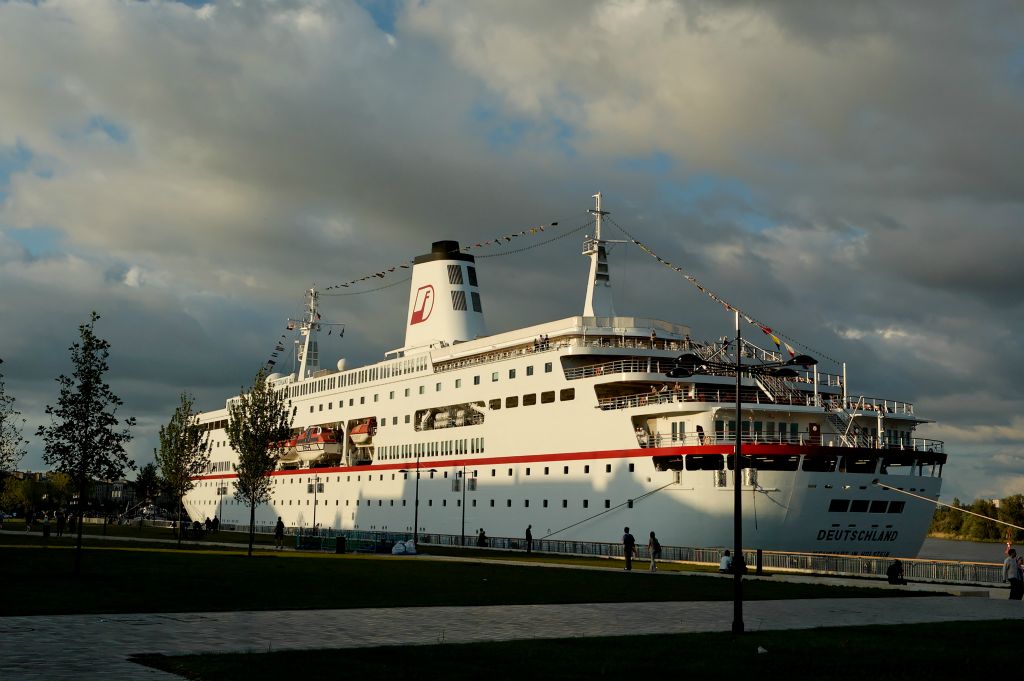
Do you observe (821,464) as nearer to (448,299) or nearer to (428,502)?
(428,502)

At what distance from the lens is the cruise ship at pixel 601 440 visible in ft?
153

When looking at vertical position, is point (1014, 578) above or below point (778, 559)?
above

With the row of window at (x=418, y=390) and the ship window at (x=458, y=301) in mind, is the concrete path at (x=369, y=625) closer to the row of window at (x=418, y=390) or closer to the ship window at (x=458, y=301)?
the row of window at (x=418, y=390)

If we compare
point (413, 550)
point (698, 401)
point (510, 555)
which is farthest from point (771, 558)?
point (413, 550)

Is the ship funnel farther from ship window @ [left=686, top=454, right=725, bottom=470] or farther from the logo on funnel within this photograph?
ship window @ [left=686, top=454, right=725, bottom=470]

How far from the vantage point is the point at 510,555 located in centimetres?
4997

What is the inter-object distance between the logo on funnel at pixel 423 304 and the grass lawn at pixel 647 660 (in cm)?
5848

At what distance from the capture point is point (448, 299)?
74375mm

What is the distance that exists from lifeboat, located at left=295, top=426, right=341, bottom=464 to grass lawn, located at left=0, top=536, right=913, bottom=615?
38.6m

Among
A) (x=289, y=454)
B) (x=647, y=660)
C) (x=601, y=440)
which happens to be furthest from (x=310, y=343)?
(x=647, y=660)

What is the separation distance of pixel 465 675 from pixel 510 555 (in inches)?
1464

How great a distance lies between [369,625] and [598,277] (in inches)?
1794

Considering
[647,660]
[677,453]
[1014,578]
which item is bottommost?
[647,660]

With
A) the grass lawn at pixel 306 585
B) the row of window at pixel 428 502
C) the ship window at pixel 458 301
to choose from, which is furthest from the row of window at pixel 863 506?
the ship window at pixel 458 301
